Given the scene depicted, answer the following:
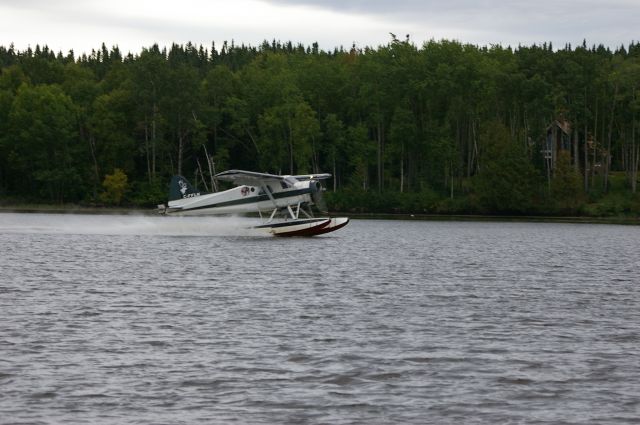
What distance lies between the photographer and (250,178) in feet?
141

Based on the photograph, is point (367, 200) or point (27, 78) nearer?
point (367, 200)

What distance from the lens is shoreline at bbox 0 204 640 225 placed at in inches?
2862

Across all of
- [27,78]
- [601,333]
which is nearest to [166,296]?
[601,333]

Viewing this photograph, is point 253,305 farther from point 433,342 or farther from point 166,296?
point 433,342

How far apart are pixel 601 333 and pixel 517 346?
2.44 m

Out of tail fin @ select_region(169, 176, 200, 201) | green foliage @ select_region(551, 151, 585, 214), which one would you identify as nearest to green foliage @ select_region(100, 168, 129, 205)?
green foliage @ select_region(551, 151, 585, 214)

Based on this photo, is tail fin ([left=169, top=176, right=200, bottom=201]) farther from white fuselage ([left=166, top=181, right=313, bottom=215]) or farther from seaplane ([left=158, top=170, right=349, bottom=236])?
seaplane ([left=158, top=170, right=349, bottom=236])

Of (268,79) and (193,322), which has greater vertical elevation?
(268,79)

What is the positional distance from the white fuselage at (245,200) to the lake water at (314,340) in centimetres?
767

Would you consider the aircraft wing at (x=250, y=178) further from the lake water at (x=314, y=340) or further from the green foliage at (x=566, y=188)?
the green foliage at (x=566, y=188)

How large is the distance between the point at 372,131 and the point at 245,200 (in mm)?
47907

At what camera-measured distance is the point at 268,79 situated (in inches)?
3797

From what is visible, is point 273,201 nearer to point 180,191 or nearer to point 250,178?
point 250,178

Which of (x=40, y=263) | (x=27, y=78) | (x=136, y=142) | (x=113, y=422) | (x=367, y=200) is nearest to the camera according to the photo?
(x=113, y=422)
